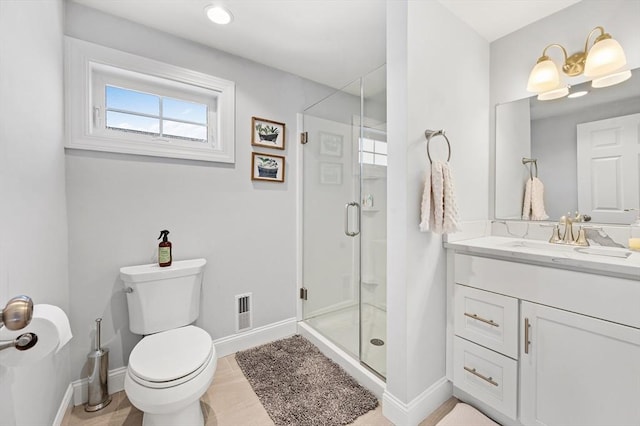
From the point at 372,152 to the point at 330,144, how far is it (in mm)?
494

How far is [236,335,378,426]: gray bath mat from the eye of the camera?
146cm

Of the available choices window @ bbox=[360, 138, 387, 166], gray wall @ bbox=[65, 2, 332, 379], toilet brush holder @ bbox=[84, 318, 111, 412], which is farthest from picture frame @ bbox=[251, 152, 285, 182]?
toilet brush holder @ bbox=[84, 318, 111, 412]

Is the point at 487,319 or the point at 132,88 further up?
the point at 132,88

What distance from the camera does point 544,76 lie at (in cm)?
157

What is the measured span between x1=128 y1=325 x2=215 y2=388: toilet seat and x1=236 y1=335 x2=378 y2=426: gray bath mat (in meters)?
0.54

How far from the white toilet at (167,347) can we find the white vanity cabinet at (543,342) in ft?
4.48

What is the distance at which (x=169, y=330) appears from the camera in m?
1.60

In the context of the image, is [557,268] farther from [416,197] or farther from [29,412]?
[29,412]

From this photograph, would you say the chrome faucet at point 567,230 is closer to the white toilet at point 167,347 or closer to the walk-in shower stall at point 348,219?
the walk-in shower stall at point 348,219

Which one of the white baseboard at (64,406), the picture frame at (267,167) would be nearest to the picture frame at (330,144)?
the picture frame at (267,167)

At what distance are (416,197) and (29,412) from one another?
184cm

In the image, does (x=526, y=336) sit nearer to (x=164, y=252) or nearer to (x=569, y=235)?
(x=569, y=235)

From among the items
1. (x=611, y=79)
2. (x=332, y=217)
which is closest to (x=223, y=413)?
(x=332, y=217)

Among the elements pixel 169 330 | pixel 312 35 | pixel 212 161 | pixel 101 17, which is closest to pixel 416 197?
pixel 312 35
